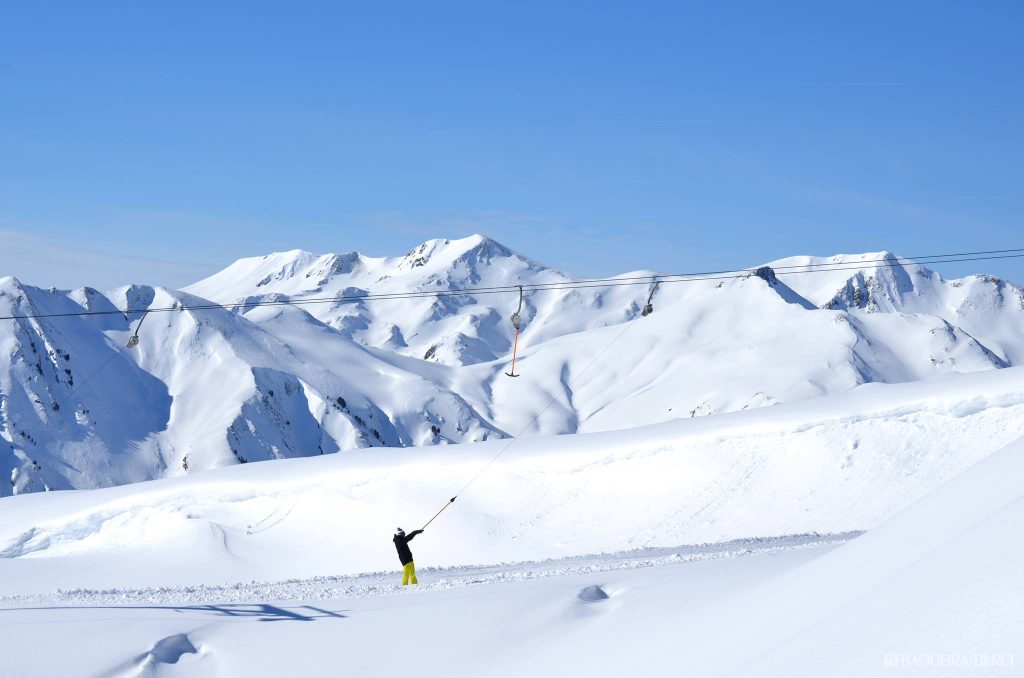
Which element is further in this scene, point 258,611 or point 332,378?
point 332,378

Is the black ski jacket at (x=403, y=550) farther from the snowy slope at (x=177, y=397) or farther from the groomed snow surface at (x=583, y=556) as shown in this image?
the snowy slope at (x=177, y=397)

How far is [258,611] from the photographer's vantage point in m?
14.0

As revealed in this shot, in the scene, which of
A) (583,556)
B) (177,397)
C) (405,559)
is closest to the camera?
(405,559)

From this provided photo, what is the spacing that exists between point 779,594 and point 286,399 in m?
128

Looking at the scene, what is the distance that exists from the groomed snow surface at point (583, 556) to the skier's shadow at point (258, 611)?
0.07 m

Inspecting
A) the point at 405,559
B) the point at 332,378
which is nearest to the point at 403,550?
the point at 405,559

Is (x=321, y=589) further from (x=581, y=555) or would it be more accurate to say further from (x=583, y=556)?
(x=581, y=555)

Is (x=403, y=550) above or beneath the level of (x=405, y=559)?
above

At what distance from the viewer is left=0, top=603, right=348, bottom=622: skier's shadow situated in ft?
44.5

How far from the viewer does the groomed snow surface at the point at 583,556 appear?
8.57m

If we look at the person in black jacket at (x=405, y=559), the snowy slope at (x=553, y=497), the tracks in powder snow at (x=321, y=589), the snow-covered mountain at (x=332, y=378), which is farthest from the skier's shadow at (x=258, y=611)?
the snow-covered mountain at (x=332, y=378)

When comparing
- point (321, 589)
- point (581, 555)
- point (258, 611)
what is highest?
point (258, 611)

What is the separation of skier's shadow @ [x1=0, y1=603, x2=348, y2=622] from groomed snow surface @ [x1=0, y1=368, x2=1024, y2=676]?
2.8 inches

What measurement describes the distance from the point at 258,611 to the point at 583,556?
11.2 m
